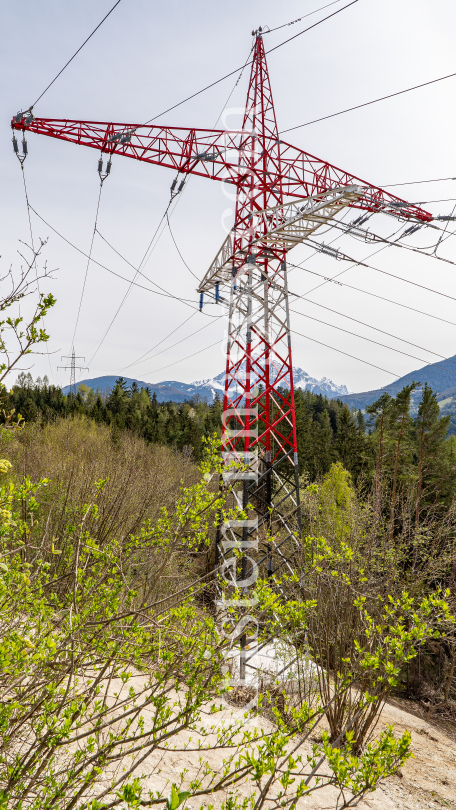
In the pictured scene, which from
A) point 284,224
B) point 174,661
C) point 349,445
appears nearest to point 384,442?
point 349,445

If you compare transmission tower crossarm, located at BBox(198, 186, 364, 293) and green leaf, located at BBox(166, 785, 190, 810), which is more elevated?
transmission tower crossarm, located at BBox(198, 186, 364, 293)

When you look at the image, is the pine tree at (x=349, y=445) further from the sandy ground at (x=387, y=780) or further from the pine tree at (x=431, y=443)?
the sandy ground at (x=387, y=780)

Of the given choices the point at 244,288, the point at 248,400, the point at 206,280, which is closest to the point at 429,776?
the point at 248,400

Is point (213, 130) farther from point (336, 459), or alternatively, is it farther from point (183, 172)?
point (336, 459)

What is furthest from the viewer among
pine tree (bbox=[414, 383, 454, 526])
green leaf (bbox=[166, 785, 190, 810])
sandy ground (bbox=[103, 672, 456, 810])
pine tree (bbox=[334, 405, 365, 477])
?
pine tree (bbox=[334, 405, 365, 477])

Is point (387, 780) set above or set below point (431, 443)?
below

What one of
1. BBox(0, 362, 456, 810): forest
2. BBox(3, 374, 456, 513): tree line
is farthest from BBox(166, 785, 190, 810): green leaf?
BBox(3, 374, 456, 513): tree line

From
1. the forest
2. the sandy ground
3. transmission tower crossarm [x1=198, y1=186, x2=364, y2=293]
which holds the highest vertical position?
transmission tower crossarm [x1=198, y1=186, x2=364, y2=293]

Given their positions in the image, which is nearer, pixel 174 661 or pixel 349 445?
pixel 174 661

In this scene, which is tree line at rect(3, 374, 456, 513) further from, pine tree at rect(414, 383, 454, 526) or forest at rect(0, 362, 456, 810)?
forest at rect(0, 362, 456, 810)

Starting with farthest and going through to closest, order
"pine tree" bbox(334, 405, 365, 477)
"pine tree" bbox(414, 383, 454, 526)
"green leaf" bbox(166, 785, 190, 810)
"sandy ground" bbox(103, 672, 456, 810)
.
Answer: "pine tree" bbox(334, 405, 365, 477), "pine tree" bbox(414, 383, 454, 526), "sandy ground" bbox(103, 672, 456, 810), "green leaf" bbox(166, 785, 190, 810)

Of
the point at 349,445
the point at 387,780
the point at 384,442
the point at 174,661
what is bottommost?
the point at 387,780

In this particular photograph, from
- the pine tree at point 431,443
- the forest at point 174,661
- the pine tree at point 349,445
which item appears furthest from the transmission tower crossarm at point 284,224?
the pine tree at point 349,445

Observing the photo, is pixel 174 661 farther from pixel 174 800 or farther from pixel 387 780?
pixel 387 780
